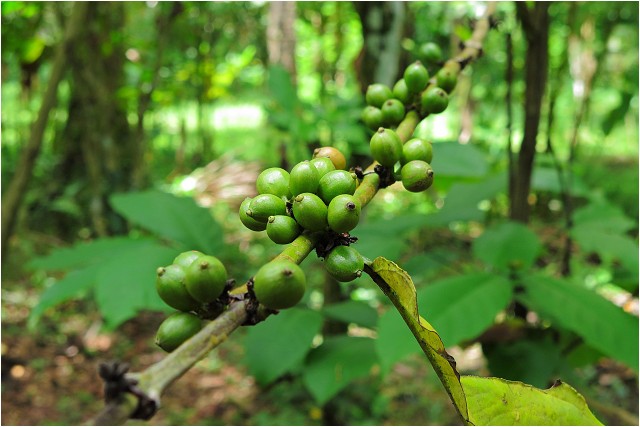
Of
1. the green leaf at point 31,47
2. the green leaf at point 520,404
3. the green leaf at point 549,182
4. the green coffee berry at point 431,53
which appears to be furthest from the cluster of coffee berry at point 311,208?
the green leaf at point 31,47

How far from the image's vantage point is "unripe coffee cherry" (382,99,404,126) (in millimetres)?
595

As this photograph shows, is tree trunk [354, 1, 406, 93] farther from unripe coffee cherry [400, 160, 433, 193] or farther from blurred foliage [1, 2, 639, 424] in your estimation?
unripe coffee cherry [400, 160, 433, 193]

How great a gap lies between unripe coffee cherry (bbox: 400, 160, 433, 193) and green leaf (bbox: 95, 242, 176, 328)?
708 mm

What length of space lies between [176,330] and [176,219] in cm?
95

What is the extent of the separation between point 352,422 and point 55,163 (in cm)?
324

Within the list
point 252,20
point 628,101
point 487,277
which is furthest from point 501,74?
point 487,277

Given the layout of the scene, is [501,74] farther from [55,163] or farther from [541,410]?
[541,410]

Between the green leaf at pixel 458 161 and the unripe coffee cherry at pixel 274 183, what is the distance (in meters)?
0.95

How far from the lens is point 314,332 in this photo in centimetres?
118

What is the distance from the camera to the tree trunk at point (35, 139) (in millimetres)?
1620

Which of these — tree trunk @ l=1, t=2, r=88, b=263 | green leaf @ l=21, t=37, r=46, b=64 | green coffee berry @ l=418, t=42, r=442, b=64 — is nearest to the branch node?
green coffee berry @ l=418, t=42, r=442, b=64

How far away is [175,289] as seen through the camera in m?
0.36

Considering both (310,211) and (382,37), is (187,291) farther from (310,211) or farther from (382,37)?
(382,37)

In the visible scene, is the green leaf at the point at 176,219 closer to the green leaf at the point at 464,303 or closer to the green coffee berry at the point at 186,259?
the green leaf at the point at 464,303
